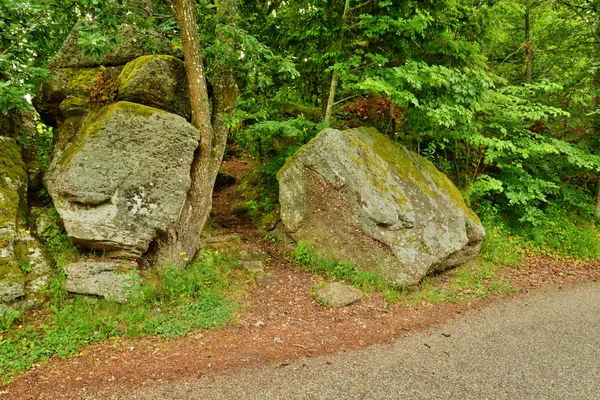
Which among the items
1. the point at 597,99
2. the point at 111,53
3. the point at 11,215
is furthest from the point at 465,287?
the point at 597,99

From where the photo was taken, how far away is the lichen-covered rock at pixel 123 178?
191 inches

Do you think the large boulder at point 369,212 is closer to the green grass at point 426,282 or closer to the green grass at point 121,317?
the green grass at point 426,282

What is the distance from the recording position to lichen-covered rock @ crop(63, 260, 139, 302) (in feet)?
15.4

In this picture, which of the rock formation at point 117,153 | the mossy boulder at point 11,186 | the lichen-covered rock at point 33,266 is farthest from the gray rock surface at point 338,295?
the mossy boulder at point 11,186

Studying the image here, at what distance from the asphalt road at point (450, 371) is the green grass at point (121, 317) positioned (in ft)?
4.22

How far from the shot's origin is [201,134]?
235 inches

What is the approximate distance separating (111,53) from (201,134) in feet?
7.74

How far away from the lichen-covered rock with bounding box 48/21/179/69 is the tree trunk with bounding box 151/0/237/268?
0.89 metres

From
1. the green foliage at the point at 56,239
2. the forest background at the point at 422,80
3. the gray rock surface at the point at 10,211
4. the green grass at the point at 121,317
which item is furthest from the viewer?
the forest background at the point at 422,80

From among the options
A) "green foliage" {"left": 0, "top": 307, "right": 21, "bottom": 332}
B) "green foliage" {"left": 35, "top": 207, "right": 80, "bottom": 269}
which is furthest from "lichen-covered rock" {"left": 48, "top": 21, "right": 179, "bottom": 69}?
"green foliage" {"left": 0, "top": 307, "right": 21, "bottom": 332}

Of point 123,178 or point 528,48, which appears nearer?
point 123,178

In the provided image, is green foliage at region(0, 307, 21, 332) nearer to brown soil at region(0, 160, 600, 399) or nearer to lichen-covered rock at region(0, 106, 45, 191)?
brown soil at region(0, 160, 600, 399)

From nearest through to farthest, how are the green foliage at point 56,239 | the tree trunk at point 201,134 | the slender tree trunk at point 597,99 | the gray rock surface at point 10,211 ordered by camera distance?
the gray rock surface at point 10,211, the green foliage at point 56,239, the tree trunk at point 201,134, the slender tree trunk at point 597,99

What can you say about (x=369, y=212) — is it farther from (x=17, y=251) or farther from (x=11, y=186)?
(x=11, y=186)
